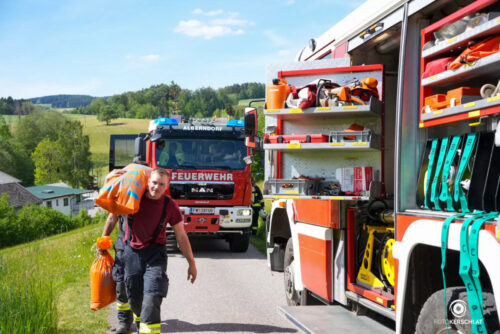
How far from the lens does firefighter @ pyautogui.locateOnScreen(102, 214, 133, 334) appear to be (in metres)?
5.51

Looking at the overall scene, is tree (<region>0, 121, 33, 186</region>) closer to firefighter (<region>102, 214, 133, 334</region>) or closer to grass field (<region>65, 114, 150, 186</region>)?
grass field (<region>65, 114, 150, 186</region>)

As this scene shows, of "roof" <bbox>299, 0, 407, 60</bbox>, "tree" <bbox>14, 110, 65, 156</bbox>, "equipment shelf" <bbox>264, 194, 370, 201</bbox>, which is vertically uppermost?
"tree" <bbox>14, 110, 65, 156</bbox>

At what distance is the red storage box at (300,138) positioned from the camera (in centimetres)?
609

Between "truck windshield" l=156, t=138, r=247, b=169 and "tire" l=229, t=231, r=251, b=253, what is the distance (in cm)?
159

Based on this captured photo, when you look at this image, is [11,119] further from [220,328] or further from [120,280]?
[120,280]

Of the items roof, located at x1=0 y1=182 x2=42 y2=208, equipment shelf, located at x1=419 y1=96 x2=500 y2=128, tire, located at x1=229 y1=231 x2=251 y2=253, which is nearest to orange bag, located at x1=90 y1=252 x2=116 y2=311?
equipment shelf, located at x1=419 y1=96 x2=500 y2=128

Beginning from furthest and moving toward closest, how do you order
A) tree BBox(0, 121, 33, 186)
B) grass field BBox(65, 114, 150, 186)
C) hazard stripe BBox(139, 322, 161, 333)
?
grass field BBox(65, 114, 150, 186), tree BBox(0, 121, 33, 186), hazard stripe BBox(139, 322, 161, 333)

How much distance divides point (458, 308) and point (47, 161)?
113532 millimetres

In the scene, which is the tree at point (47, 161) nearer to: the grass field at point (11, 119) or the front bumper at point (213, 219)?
the grass field at point (11, 119)

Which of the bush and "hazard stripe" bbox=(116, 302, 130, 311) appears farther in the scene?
the bush

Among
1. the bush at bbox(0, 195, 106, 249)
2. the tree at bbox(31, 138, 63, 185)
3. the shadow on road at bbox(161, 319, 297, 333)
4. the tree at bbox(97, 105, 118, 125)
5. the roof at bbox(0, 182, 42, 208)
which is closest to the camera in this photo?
the shadow on road at bbox(161, 319, 297, 333)

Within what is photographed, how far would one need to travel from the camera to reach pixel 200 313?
7.18 meters

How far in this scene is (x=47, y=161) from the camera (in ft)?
361

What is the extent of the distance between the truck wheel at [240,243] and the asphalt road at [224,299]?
86cm
